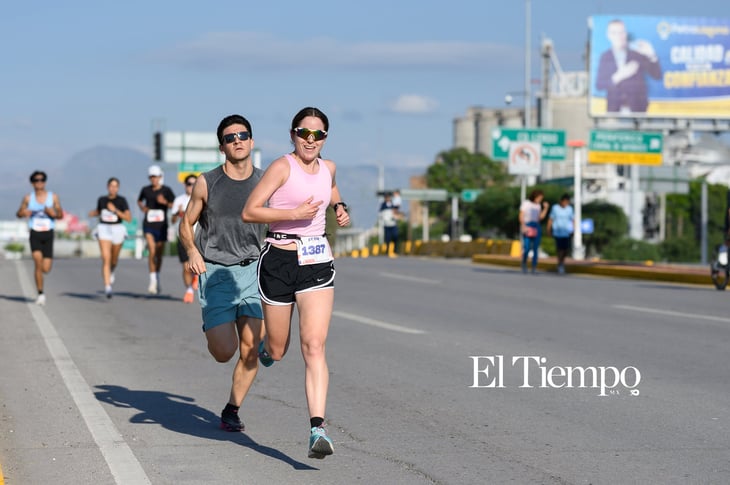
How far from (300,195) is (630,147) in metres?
46.0

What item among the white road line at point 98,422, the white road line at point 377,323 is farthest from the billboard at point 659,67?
the white road line at point 98,422

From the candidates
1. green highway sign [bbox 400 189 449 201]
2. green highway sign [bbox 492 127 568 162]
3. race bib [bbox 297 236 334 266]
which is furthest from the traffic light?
race bib [bbox 297 236 334 266]

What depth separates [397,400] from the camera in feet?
30.2

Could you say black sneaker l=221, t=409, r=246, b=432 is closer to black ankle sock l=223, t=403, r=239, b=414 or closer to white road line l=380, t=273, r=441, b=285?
black ankle sock l=223, t=403, r=239, b=414

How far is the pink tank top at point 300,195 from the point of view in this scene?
689 cm

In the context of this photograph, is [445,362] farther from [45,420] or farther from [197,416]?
[45,420]

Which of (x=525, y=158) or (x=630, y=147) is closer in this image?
(x=525, y=158)

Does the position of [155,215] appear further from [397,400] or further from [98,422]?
[98,422]

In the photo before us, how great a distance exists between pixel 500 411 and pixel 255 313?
192 cm

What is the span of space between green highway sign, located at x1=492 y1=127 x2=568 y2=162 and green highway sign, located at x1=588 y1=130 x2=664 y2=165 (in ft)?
4.52

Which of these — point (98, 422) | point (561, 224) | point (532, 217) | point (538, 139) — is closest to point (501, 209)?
point (538, 139)

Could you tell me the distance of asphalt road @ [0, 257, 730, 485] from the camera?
268 inches

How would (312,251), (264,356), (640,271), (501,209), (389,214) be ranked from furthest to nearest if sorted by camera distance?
(501,209), (389,214), (640,271), (264,356), (312,251)

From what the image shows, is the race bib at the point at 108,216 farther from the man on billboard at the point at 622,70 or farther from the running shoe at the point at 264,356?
the man on billboard at the point at 622,70
